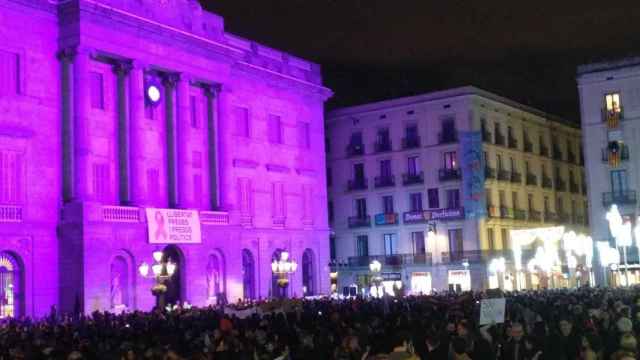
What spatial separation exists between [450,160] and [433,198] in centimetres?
316

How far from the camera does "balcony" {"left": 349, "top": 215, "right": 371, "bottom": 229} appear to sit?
7131 cm

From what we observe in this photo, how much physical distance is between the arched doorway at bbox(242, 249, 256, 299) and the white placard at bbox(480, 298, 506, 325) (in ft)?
121

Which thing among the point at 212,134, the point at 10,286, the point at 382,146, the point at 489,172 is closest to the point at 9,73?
the point at 10,286

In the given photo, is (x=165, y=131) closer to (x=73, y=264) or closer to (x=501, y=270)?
(x=73, y=264)

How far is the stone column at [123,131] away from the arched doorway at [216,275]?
7.37 metres

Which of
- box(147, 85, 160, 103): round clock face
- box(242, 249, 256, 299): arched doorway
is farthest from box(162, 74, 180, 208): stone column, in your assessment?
box(242, 249, 256, 299): arched doorway

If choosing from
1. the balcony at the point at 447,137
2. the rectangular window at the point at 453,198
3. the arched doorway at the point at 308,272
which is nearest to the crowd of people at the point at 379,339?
the arched doorway at the point at 308,272

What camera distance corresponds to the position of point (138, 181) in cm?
4644

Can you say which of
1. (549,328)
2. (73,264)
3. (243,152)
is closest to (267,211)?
(243,152)

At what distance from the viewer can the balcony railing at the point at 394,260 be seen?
68.2 m

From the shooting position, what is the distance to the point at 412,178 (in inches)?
2744

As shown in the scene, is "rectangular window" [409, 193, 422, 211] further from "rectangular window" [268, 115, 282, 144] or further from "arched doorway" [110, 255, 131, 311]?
"arched doorway" [110, 255, 131, 311]

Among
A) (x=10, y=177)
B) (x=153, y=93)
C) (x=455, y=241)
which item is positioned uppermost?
(x=153, y=93)

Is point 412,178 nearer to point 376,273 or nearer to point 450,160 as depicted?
point 450,160
